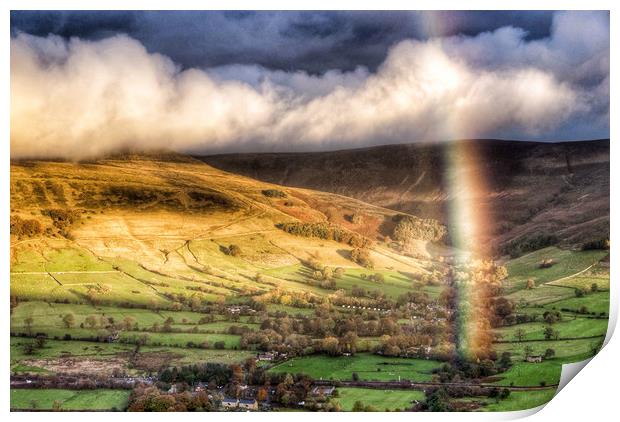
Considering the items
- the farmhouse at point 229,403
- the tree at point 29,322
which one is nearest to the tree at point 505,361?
the farmhouse at point 229,403

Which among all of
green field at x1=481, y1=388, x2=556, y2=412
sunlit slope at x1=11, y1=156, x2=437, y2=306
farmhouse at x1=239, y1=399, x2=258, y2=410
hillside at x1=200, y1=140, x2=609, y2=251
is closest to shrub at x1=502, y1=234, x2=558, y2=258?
hillside at x1=200, y1=140, x2=609, y2=251

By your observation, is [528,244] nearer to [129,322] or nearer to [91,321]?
[129,322]

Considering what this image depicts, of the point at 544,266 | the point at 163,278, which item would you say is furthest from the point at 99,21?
the point at 544,266

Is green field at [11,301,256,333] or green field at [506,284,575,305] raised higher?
green field at [506,284,575,305]

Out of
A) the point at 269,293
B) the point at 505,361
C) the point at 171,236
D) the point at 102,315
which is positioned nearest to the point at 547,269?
the point at 505,361

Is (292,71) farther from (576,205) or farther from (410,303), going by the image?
(576,205)

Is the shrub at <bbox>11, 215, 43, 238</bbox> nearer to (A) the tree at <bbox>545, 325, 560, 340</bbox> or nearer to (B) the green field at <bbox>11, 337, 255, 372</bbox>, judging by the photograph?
(B) the green field at <bbox>11, 337, 255, 372</bbox>

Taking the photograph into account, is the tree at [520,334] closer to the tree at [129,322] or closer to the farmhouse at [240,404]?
the farmhouse at [240,404]
